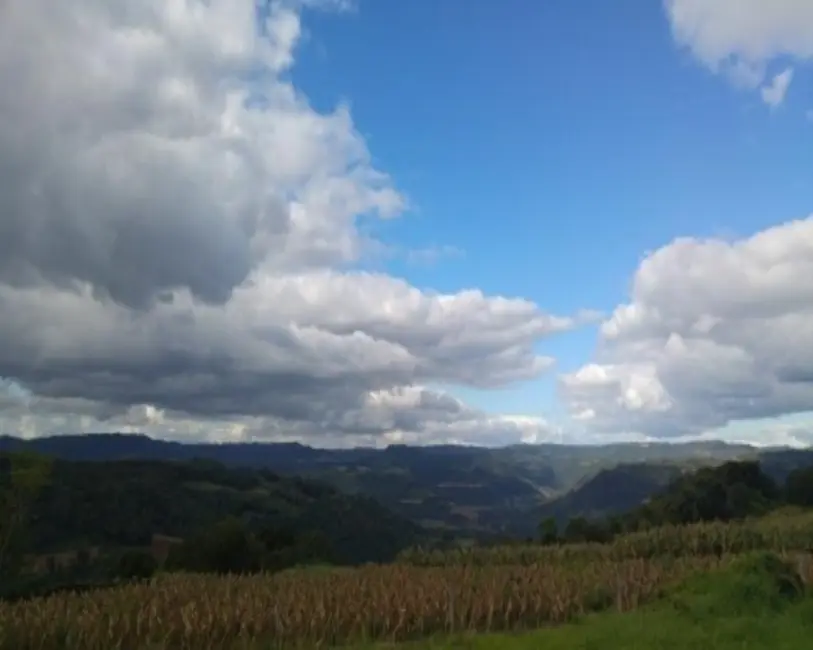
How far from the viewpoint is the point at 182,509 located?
5940 inches

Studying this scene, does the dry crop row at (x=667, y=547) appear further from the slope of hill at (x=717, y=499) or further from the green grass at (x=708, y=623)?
the slope of hill at (x=717, y=499)

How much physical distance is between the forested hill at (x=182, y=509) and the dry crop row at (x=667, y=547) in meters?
40.0

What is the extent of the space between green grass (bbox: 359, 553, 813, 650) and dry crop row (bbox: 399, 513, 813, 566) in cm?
1977

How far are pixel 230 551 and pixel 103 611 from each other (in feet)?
158

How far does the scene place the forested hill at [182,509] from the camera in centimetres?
12794

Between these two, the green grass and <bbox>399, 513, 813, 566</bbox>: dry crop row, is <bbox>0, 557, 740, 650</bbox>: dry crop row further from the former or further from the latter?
<bbox>399, 513, 813, 566</bbox>: dry crop row

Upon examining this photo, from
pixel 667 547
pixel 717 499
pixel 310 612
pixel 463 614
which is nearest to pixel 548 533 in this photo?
pixel 667 547

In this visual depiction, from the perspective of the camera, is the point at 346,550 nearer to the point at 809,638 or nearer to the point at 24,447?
the point at 24,447

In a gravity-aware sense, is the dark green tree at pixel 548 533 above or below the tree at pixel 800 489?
below

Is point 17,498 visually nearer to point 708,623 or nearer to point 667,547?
point 667,547

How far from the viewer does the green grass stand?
21172mm

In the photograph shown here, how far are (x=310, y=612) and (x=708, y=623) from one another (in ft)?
39.2

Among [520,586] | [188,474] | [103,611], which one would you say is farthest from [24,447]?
[188,474]

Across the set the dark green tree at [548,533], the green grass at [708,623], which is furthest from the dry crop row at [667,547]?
the green grass at [708,623]
